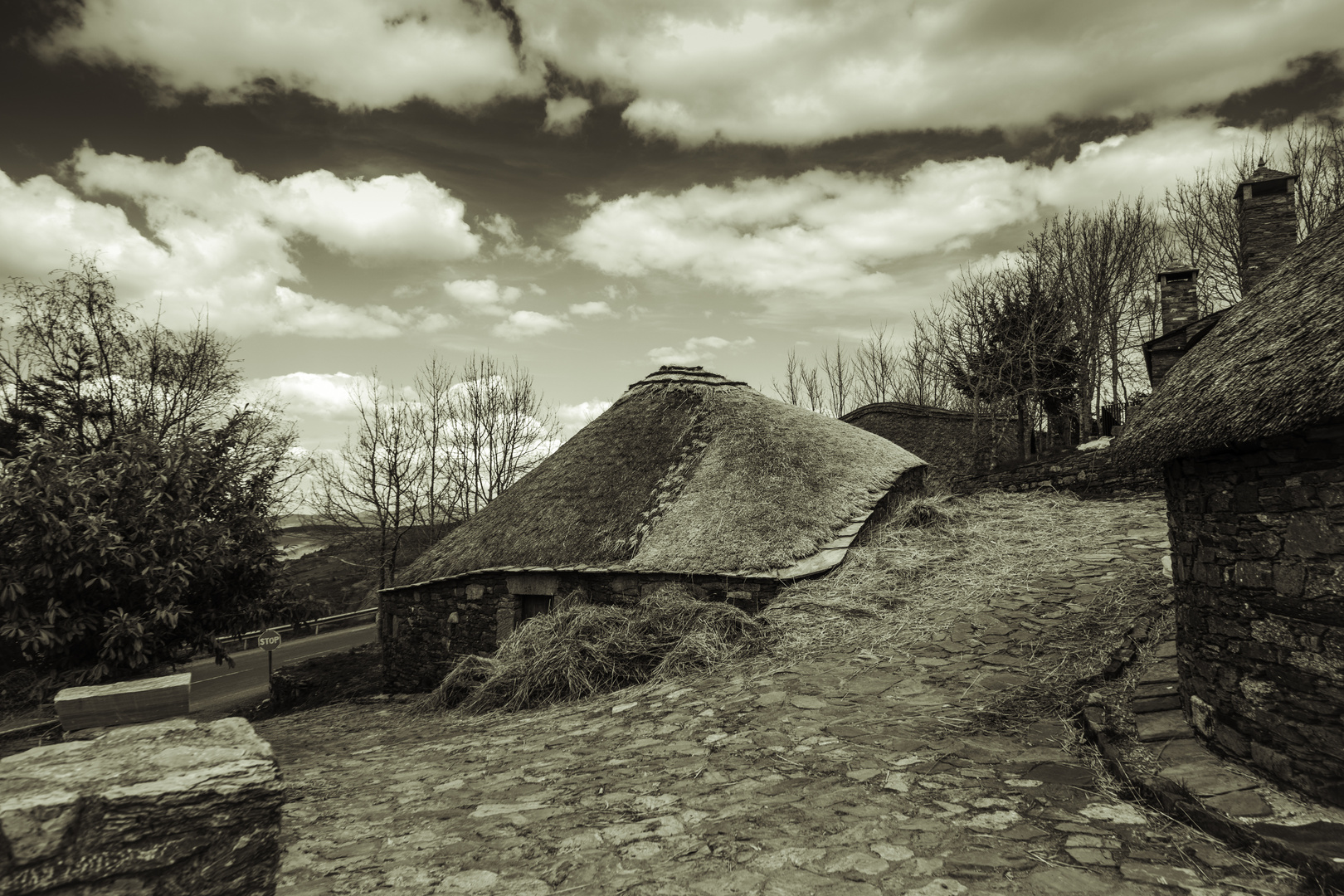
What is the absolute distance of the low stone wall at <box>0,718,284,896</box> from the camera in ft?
8.09

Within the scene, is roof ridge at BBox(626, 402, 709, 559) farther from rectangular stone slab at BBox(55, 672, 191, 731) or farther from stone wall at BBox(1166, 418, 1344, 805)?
stone wall at BBox(1166, 418, 1344, 805)

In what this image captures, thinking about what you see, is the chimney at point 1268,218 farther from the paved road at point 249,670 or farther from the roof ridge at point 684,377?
the paved road at point 249,670

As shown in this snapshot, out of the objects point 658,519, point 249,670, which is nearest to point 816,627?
point 658,519

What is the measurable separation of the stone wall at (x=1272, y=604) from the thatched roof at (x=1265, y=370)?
25 cm

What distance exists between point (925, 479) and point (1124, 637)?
10.4 m

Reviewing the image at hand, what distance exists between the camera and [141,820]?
265 centimetres

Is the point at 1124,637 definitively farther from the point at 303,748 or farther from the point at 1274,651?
the point at 303,748

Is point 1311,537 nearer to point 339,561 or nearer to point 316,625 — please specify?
point 316,625

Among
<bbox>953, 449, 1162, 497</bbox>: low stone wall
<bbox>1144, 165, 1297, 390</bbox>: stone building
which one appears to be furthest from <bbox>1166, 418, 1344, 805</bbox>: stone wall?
<bbox>953, 449, 1162, 497</bbox>: low stone wall

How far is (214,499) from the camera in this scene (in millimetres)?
9664


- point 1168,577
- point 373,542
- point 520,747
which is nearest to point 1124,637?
point 1168,577

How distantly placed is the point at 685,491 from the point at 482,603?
12.5ft

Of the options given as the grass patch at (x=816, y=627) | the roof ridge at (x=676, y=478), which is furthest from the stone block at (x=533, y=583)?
the roof ridge at (x=676, y=478)

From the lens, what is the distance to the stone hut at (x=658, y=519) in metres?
9.52
